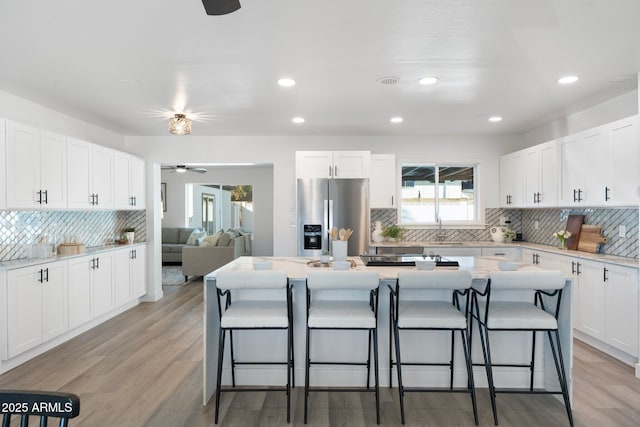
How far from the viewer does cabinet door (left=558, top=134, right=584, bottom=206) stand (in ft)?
13.8

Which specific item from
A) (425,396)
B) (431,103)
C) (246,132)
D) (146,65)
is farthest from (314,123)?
(425,396)

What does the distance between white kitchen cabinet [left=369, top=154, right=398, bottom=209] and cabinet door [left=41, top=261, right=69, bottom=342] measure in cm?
381

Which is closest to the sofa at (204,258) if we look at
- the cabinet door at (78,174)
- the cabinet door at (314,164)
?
the cabinet door at (314,164)

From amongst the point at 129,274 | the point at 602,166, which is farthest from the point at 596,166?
the point at 129,274

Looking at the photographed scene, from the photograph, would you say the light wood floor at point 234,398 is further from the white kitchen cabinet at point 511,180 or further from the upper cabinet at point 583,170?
the white kitchen cabinet at point 511,180

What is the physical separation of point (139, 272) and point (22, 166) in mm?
2418

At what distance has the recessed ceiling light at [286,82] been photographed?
11.2 ft

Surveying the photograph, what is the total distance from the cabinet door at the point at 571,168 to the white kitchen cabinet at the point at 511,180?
0.91 metres

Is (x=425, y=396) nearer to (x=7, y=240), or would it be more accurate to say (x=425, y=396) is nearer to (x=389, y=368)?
(x=389, y=368)

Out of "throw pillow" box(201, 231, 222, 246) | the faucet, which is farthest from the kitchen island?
"throw pillow" box(201, 231, 222, 246)

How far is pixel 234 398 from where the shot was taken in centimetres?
289

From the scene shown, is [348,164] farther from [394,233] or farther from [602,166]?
[602,166]

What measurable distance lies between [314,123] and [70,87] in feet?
8.67

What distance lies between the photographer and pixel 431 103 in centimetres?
419
